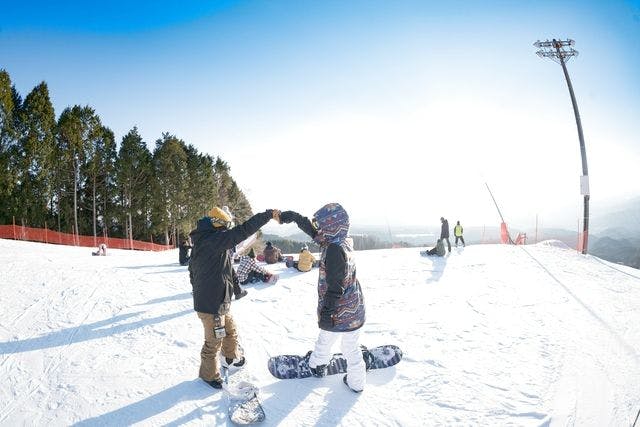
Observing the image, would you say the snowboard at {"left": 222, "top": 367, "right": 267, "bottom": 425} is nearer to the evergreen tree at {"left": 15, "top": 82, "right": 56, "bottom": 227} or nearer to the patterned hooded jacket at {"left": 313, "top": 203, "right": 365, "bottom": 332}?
the patterned hooded jacket at {"left": 313, "top": 203, "right": 365, "bottom": 332}

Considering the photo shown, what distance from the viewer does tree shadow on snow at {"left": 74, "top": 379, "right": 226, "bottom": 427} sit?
3.24 metres

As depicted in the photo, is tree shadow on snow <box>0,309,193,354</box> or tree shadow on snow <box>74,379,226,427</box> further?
tree shadow on snow <box>0,309,193,354</box>

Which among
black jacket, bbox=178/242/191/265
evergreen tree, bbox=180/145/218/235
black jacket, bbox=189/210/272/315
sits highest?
evergreen tree, bbox=180/145/218/235

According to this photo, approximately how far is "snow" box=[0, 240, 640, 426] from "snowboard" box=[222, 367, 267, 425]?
0.13 metres

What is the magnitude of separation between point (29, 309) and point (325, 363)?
236 inches

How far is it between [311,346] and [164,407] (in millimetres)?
2288

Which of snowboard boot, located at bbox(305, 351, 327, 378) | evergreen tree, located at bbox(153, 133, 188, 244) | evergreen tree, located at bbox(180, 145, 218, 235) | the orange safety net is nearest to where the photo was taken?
snowboard boot, located at bbox(305, 351, 327, 378)

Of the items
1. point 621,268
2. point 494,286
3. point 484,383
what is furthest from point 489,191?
point 484,383

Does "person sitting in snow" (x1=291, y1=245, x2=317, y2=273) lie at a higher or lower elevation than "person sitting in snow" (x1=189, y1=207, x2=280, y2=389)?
lower

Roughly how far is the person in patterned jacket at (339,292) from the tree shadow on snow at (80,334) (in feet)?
12.5

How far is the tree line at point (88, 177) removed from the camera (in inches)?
1173

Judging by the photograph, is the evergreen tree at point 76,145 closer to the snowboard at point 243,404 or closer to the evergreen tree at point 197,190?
the evergreen tree at point 197,190

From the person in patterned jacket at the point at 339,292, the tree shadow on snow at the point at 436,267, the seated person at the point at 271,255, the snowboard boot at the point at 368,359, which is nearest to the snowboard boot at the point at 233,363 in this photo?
the person in patterned jacket at the point at 339,292

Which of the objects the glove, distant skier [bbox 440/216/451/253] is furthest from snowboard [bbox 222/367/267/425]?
distant skier [bbox 440/216/451/253]
